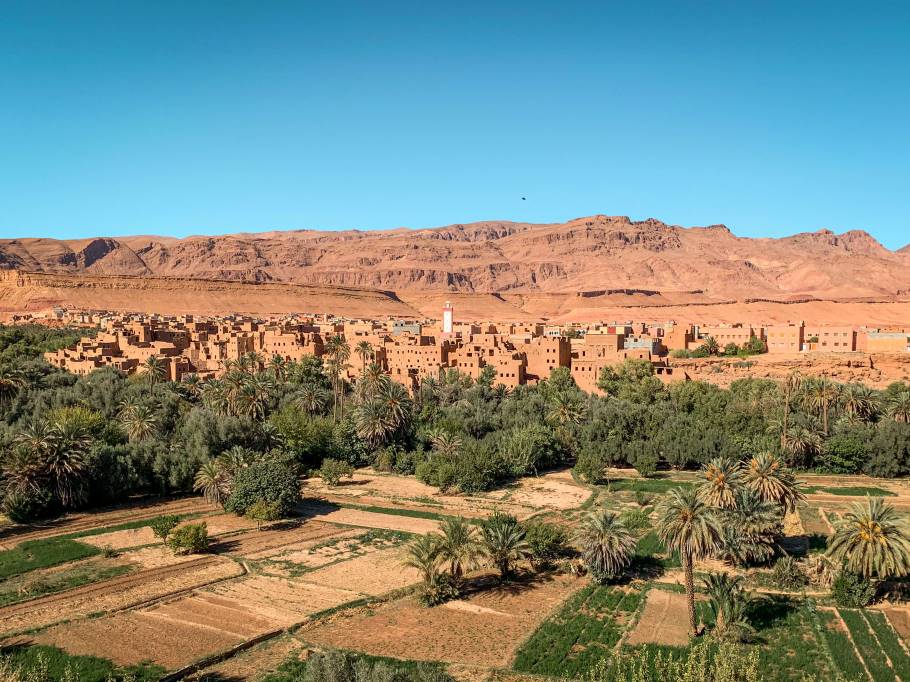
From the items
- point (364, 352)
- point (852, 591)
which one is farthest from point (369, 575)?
point (364, 352)

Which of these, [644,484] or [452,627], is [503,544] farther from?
[644,484]

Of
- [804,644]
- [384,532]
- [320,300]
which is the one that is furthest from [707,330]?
[320,300]

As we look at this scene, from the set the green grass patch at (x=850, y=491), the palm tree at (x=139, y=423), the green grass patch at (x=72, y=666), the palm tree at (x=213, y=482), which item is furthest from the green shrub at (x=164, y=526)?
the green grass patch at (x=850, y=491)

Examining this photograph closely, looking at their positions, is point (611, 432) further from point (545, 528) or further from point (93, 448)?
point (93, 448)

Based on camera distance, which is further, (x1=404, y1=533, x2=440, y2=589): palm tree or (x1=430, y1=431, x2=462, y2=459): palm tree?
(x1=430, y1=431, x2=462, y2=459): palm tree

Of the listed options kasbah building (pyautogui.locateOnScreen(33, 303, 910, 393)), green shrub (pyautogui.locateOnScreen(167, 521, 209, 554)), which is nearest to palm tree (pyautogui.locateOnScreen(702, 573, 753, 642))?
green shrub (pyautogui.locateOnScreen(167, 521, 209, 554))

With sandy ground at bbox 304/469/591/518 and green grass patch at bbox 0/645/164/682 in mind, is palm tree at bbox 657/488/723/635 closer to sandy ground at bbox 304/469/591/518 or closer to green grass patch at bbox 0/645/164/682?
sandy ground at bbox 304/469/591/518
